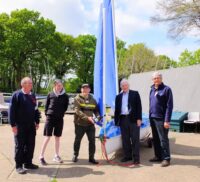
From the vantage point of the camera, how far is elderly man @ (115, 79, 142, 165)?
7.62m

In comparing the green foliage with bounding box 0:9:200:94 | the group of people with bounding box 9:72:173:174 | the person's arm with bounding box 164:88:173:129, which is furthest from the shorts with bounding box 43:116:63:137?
the green foliage with bounding box 0:9:200:94

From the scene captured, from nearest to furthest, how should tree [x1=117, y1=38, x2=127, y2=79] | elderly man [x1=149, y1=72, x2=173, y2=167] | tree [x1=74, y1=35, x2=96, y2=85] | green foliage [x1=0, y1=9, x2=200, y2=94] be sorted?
elderly man [x1=149, y1=72, x2=173, y2=167]
green foliage [x1=0, y1=9, x2=200, y2=94]
tree [x1=117, y1=38, x2=127, y2=79]
tree [x1=74, y1=35, x2=96, y2=85]

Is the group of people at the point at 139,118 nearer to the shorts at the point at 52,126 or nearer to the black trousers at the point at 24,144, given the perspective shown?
the shorts at the point at 52,126

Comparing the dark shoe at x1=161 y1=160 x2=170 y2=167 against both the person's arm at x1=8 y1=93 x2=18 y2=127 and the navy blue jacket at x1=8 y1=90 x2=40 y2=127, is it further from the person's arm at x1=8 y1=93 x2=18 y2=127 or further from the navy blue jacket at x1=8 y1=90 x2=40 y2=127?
the person's arm at x1=8 y1=93 x2=18 y2=127

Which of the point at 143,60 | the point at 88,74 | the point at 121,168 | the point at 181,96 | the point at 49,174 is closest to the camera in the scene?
the point at 49,174

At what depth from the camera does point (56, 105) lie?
24.6 feet

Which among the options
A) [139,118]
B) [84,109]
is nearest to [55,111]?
Answer: [84,109]

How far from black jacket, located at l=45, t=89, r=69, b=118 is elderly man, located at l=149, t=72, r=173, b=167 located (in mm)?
1959

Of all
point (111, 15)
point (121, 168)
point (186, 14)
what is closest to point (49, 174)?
point (121, 168)

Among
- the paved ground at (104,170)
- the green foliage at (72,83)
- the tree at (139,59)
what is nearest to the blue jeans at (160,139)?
the paved ground at (104,170)

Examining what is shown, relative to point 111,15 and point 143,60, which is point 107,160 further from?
point 143,60

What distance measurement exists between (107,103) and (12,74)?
5412 centimetres

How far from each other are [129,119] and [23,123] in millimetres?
2302

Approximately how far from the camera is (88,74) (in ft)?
213
